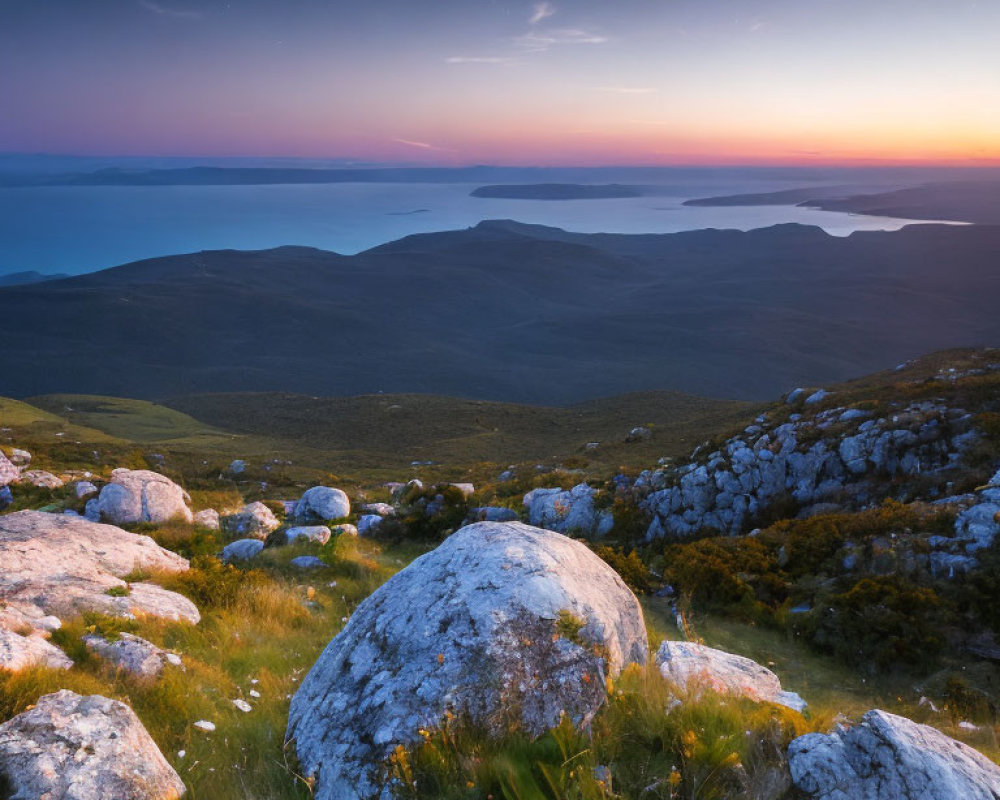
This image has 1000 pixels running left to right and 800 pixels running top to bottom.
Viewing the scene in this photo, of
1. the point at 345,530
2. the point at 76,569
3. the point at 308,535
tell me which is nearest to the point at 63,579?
the point at 76,569

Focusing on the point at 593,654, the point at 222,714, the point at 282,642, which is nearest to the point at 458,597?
the point at 593,654

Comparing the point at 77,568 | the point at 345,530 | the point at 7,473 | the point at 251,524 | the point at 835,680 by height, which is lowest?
the point at 7,473

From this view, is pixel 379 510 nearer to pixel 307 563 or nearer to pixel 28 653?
pixel 307 563

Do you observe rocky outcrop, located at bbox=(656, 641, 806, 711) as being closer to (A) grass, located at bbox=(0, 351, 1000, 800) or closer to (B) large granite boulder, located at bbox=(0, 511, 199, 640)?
(A) grass, located at bbox=(0, 351, 1000, 800)

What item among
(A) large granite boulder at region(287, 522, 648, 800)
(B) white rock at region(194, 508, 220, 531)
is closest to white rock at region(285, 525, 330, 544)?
(B) white rock at region(194, 508, 220, 531)

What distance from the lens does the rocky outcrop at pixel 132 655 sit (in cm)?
645

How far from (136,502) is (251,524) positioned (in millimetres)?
4167

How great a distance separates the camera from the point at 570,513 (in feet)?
66.6

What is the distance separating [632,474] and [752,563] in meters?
10.2

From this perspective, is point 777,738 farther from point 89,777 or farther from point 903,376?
point 903,376

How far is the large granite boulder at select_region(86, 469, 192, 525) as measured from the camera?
18.0 meters

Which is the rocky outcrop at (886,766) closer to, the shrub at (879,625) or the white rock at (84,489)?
the shrub at (879,625)

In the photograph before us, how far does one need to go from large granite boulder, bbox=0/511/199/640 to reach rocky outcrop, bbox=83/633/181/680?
87 centimetres

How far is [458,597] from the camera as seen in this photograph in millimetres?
5766
